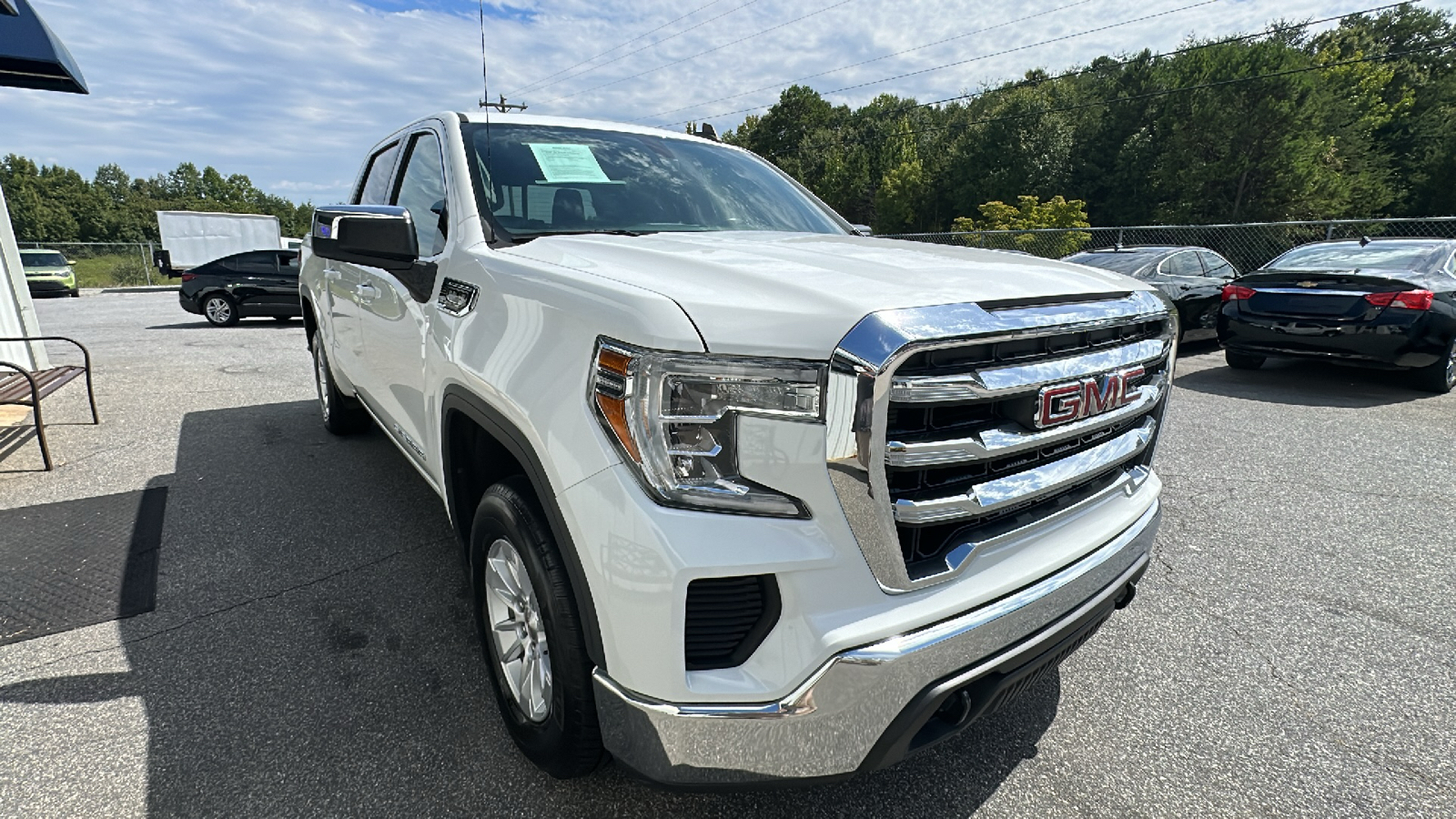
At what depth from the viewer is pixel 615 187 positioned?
2695 millimetres

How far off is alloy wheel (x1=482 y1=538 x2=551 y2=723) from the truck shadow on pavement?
0.81 feet

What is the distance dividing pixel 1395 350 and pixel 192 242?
36359 mm

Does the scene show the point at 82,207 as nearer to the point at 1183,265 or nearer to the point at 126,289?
the point at 126,289

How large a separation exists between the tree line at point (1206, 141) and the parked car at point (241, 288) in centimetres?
3543

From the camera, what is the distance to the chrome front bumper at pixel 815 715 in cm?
135

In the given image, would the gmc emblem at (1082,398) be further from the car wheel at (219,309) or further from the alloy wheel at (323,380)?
the car wheel at (219,309)

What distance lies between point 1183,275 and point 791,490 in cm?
1001

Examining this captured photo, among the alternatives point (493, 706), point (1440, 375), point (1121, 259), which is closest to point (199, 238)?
point (1121, 259)

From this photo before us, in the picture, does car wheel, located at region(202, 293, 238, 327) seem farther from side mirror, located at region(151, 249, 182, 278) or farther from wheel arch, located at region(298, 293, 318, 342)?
side mirror, located at region(151, 249, 182, 278)

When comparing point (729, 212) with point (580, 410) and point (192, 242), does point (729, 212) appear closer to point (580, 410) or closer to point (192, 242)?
point (580, 410)

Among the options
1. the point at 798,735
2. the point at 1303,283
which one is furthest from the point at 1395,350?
the point at 798,735

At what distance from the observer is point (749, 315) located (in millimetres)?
1363

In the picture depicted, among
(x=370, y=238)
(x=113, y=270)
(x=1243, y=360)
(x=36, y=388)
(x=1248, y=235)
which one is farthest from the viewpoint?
(x=113, y=270)

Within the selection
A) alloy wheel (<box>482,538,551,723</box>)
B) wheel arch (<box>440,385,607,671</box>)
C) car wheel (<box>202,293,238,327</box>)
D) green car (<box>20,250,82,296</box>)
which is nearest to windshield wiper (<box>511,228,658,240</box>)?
wheel arch (<box>440,385,607,671</box>)
